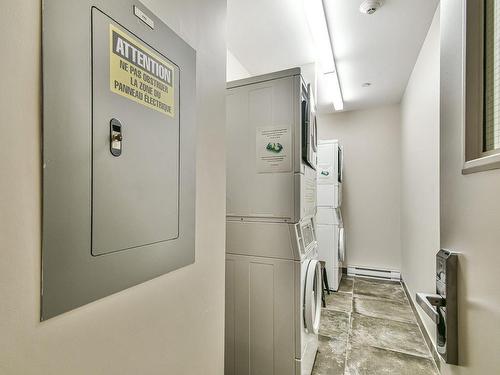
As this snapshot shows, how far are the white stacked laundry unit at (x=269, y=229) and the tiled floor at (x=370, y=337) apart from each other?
45 cm

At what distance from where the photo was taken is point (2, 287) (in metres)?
0.43

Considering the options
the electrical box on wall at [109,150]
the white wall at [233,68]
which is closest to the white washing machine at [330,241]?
the white wall at [233,68]

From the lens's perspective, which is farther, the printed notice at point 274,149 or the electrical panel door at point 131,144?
the printed notice at point 274,149

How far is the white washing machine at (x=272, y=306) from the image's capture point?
1693mm

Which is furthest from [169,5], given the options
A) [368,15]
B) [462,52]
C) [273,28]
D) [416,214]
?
[416,214]

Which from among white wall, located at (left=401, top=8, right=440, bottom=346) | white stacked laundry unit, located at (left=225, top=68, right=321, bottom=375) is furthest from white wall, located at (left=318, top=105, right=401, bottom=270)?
white stacked laundry unit, located at (left=225, top=68, right=321, bottom=375)

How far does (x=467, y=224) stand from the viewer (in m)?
0.65

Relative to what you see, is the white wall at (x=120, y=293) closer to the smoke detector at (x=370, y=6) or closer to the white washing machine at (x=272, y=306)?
the white washing machine at (x=272, y=306)

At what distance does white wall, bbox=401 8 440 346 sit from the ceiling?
174 mm

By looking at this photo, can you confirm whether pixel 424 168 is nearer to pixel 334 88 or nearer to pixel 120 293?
pixel 334 88

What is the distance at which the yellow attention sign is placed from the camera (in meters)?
0.62

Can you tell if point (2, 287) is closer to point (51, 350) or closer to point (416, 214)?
point (51, 350)

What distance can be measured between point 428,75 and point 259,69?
171 cm

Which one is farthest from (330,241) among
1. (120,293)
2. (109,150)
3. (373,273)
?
(109,150)
